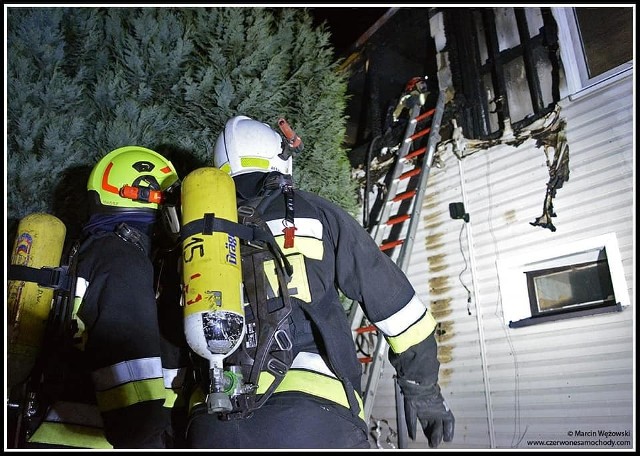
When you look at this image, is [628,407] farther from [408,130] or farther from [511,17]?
[511,17]

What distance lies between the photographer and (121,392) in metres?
1.95

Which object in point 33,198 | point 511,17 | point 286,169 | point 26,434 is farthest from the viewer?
point 511,17

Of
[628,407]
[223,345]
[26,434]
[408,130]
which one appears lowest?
[628,407]

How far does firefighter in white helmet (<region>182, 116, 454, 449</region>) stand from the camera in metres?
1.80

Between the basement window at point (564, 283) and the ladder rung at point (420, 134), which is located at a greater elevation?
the ladder rung at point (420, 134)

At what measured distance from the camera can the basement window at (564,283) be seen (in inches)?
141

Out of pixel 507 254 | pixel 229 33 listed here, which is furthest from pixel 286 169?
pixel 507 254

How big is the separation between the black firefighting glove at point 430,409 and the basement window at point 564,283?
1.88 meters

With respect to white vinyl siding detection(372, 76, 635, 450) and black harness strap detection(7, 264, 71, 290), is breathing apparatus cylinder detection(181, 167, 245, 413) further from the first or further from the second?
white vinyl siding detection(372, 76, 635, 450)

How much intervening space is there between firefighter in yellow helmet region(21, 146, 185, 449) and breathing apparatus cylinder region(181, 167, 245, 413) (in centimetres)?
47

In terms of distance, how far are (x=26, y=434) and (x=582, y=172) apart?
407 centimetres

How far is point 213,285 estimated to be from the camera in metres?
1.70

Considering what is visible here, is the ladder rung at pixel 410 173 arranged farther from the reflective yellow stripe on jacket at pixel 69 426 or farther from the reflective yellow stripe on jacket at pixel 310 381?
the reflective yellow stripe on jacket at pixel 69 426

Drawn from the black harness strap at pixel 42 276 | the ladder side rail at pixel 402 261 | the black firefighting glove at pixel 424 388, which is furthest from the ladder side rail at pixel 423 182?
the black harness strap at pixel 42 276
